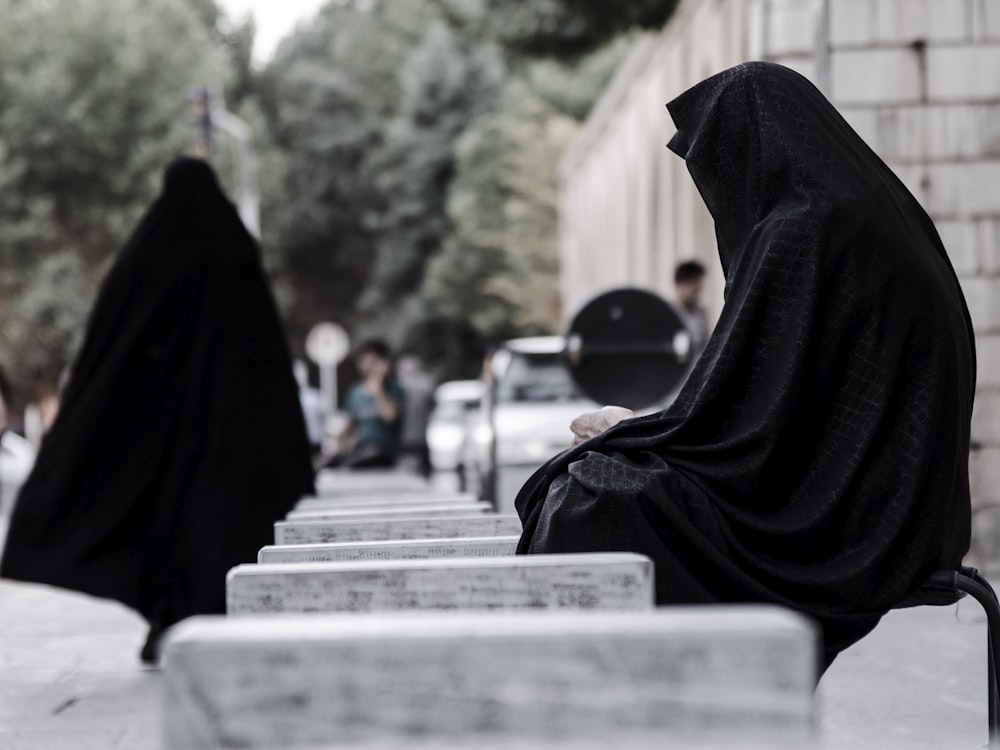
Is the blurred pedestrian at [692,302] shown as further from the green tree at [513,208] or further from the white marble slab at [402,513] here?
the green tree at [513,208]

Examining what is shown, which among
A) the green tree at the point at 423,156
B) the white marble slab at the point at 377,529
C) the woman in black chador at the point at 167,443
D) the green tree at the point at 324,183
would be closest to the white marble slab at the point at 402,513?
the white marble slab at the point at 377,529

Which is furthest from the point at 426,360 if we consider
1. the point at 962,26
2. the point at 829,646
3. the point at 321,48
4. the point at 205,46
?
the point at 829,646

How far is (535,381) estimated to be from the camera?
1408 centimetres

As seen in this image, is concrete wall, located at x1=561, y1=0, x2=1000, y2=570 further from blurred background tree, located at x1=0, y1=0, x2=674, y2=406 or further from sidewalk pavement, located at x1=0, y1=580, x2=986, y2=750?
blurred background tree, located at x1=0, y1=0, x2=674, y2=406

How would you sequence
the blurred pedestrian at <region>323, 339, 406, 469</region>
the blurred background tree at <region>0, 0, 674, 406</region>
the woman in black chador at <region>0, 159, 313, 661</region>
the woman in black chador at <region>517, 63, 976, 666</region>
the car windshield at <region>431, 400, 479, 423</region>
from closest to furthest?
the woman in black chador at <region>517, 63, 976, 666</region>
the woman in black chador at <region>0, 159, 313, 661</region>
the blurred pedestrian at <region>323, 339, 406, 469</region>
the car windshield at <region>431, 400, 479, 423</region>
the blurred background tree at <region>0, 0, 674, 406</region>

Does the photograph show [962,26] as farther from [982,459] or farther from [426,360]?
[426,360]

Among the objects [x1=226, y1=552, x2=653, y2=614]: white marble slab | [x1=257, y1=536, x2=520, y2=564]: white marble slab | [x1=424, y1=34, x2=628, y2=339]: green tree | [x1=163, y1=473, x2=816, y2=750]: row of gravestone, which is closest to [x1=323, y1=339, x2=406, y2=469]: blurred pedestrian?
[x1=257, y1=536, x2=520, y2=564]: white marble slab

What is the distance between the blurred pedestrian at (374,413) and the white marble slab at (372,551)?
1031 centimetres

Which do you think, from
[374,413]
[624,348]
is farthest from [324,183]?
[624,348]

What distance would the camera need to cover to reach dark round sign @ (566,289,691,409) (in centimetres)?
1115

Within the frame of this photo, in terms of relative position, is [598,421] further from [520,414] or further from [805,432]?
[520,414]

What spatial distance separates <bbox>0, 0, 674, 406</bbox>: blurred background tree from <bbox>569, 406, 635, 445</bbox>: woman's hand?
9704mm

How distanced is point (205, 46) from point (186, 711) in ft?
130

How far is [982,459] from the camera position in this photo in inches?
383
